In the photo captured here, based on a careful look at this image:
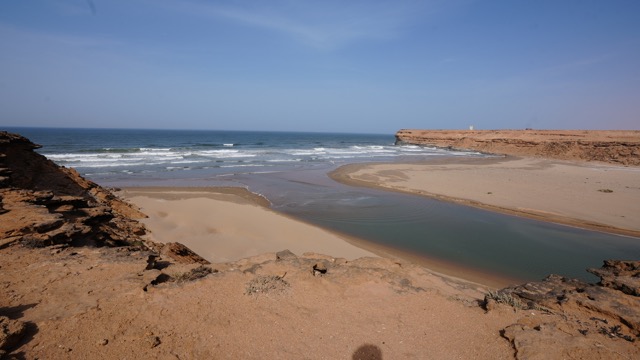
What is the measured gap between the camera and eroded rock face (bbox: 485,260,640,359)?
358 centimetres

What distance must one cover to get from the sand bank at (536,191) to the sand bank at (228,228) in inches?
334

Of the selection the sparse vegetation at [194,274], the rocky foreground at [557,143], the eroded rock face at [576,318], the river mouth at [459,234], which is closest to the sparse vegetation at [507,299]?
the eroded rock face at [576,318]

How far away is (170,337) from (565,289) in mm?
5637

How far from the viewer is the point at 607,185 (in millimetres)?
19781

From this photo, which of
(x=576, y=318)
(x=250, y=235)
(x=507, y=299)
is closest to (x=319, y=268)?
(x=507, y=299)

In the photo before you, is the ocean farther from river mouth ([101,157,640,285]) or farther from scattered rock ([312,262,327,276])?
scattered rock ([312,262,327,276])

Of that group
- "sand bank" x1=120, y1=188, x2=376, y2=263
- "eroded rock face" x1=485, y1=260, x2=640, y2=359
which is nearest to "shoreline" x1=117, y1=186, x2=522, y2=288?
"sand bank" x1=120, y1=188, x2=376, y2=263

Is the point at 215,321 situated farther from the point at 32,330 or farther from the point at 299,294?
the point at 32,330

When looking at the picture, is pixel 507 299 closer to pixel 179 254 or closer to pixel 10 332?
pixel 10 332

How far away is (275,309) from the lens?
448cm

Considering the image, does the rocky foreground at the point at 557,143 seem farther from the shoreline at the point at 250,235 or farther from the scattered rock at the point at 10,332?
the scattered rock at the point at 10,332

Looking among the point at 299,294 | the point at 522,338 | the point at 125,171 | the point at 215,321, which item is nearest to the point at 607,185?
the point at 522,338

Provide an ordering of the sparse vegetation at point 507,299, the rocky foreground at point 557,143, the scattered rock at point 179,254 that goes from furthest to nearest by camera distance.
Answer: the rocky foreground at point 557,143, the scattered rock at point 179,254, the sparse vegetation at point 507,299

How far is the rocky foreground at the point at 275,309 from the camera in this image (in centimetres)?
362
